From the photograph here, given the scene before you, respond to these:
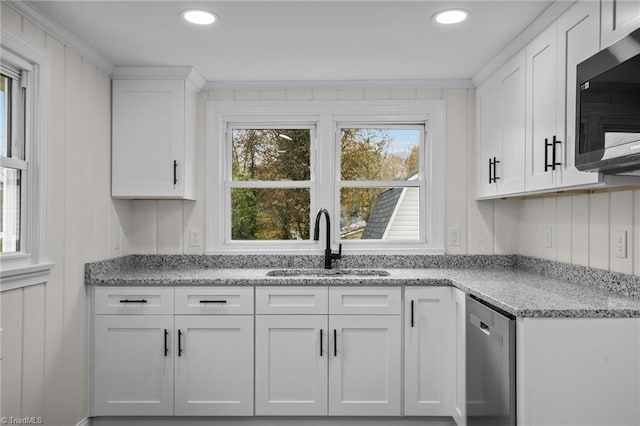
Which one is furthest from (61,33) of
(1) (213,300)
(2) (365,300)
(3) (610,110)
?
(3) (610,110)

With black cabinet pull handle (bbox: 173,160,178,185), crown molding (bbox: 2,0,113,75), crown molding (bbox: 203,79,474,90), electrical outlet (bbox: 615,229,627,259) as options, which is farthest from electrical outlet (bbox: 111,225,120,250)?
electrical outlet (bbox: 615,229,627,259)

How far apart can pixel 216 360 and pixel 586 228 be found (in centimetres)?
214

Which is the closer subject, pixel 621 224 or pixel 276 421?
pixel 621 224

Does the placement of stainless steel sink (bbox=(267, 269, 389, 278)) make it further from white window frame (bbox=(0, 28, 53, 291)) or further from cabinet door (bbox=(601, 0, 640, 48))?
cabinet door (bbox=(601, 0, 640, 48))

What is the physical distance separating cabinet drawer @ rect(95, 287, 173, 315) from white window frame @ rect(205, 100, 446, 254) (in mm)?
625

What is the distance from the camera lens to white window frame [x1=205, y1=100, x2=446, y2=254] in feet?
10.2

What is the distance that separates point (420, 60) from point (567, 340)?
1769 mm

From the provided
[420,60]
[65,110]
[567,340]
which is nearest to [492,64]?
[420,60]

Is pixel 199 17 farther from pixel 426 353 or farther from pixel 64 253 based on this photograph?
pixel 426 353

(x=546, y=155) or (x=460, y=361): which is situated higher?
(x=546, y=155)

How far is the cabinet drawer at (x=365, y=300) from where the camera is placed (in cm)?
257

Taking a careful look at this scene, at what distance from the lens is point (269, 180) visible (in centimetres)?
327

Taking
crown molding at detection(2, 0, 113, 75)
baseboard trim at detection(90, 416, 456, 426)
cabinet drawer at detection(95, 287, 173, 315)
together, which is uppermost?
crown molding at detection(2, 0, 113, 75)

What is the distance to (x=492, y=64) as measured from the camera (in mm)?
2691
